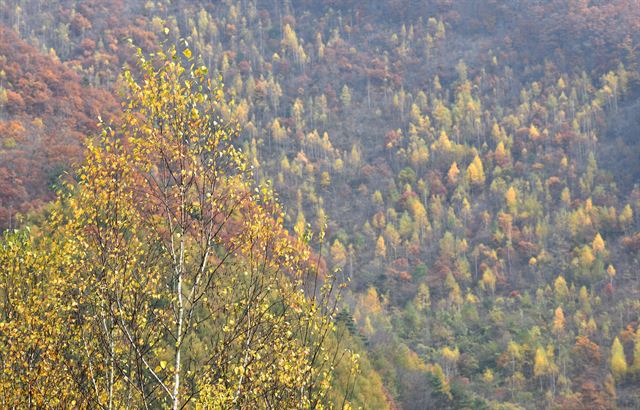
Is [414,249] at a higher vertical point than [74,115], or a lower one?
lower

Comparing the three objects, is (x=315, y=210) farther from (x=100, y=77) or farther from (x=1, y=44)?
A: (x=1, y=44)

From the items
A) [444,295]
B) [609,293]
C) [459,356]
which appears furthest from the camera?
[444,295]

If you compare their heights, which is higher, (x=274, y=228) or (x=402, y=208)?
(x=274, y=228)

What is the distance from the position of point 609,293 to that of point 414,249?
4457 centimetres

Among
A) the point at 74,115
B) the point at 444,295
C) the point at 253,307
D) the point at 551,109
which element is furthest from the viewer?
the point at 551,109

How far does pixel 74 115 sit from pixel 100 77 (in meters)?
80.7

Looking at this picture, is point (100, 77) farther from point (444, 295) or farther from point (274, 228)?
point (274, 228)

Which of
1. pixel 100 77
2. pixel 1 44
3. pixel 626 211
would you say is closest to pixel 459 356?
pixel 626 211

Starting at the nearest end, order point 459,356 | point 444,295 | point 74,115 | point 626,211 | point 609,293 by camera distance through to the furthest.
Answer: point 74,115 < point 459,356 < point 609,293 < point 444,295 < point 626,211

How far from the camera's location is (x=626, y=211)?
14650cm

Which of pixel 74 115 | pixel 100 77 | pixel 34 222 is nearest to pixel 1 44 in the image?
pixel 74 115

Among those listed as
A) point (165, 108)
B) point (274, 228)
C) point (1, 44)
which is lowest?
point (1, 44)

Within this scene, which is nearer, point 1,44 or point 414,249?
point 1,44

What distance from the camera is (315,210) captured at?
555 ft
